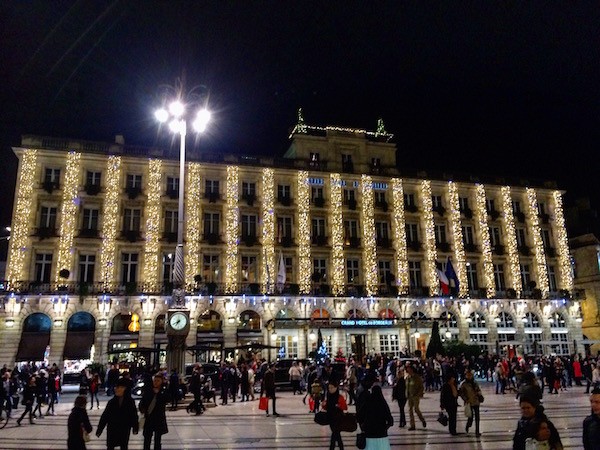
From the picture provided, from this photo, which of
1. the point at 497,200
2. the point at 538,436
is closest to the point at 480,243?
the point at 497,200

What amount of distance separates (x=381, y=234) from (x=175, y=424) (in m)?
30.1

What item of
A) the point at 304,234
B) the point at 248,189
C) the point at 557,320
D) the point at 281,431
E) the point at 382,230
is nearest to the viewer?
the point at 281,431

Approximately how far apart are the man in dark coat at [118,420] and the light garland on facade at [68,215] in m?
30.3

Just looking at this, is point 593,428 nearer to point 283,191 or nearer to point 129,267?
point 129,267

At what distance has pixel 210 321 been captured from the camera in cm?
3747

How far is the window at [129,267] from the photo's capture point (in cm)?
3714

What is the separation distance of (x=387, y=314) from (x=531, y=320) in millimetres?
13374

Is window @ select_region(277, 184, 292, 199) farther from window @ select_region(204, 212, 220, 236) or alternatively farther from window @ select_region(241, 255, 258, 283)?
window @ select_region(241, 255, 258, 283)

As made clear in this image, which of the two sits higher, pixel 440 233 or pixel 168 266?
pixel 440 233

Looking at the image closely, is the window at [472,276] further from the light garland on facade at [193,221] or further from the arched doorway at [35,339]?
the arched doorway at [35,339]

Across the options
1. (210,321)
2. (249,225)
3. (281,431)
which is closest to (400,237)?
(249,225)

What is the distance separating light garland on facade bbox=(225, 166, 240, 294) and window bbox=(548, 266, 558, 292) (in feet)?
91.9

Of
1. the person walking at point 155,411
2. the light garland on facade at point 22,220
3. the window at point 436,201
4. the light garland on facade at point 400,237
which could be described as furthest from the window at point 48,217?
the person walking at point 155,411

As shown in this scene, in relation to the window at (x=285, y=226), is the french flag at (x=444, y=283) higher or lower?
lower
